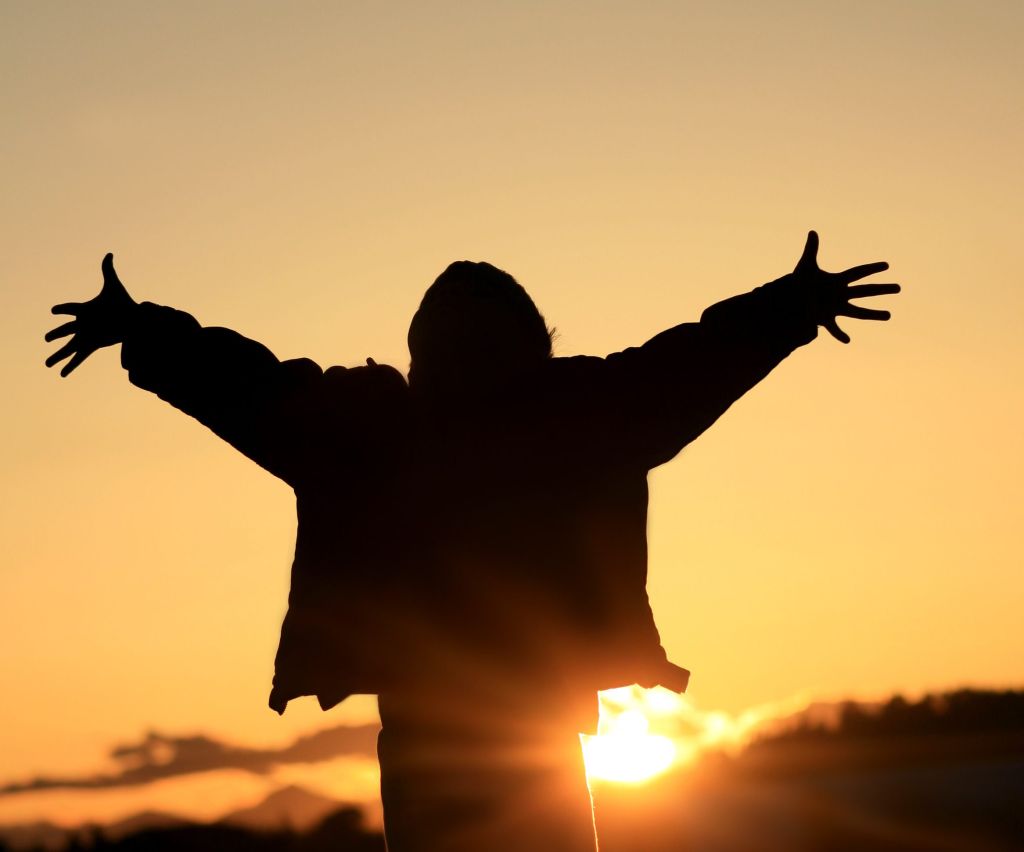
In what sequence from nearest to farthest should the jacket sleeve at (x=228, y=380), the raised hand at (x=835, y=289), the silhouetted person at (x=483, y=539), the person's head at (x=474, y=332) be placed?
1. the silhouetted person at (x=483, y=539)
2. the person's head at (x=474, y=332)
3. the jacket sleeve at (x=228, y=380)
4. the raised hand at (x=835, y=289)

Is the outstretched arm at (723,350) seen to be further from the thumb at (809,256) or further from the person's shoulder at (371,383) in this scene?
the person's shoulder at (371,383)

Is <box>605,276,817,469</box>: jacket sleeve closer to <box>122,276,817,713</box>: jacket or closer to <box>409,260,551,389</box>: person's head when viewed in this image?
<box>122,276,817,713</box>: jacket

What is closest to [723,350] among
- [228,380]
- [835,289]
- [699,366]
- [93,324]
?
[699,366]

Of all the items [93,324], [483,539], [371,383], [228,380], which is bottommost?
[483,539]

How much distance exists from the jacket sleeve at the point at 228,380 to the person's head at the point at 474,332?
0.34 meters

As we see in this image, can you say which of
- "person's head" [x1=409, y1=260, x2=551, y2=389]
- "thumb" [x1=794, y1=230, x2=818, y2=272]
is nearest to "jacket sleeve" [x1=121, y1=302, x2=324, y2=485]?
"person's head" [x1=409, y1=260, x2=551, y2=389]

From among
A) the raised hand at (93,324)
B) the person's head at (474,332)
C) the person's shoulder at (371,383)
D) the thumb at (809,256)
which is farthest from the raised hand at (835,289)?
the raised hand at (93,324)

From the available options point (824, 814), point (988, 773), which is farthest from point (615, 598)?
point (988, 773)

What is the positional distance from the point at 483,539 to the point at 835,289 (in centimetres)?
137

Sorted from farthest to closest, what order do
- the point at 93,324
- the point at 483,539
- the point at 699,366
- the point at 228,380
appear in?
the point at 93,324
the point at 228,380
the point at 699,366
the point at 483,539

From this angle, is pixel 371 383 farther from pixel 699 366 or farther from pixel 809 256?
pixel 809 256

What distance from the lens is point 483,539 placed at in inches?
172

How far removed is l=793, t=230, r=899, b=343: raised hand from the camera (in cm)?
511

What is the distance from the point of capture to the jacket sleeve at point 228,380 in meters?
4.84
